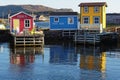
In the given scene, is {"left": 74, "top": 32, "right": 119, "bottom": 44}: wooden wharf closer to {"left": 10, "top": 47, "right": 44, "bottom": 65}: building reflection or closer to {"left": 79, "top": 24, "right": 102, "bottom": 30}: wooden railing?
{"left": 79, "top": 24, "right": 102, "bottom": 30}: wooden railing

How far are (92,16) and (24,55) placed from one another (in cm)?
2379

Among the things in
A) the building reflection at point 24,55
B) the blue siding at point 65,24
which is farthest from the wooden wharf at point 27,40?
the blue siding at point 65,24

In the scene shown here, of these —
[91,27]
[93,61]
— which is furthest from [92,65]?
[91,27]

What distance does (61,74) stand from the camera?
32938 millimetres

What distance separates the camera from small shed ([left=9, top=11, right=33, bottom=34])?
62312mm

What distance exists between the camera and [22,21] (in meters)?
62.5

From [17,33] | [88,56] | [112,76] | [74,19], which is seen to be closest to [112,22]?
[74,19]

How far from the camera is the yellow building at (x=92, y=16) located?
222 ft

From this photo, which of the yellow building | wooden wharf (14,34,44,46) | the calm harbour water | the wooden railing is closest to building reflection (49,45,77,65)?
the calm harbour water

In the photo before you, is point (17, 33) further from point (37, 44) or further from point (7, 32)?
point (7, 32)

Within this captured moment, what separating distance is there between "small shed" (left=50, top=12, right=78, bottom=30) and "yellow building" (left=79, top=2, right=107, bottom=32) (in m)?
1.92

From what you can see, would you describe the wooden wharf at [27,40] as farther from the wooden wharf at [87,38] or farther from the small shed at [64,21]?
the small shed at [64,21]

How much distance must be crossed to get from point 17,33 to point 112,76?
2861 centimetres

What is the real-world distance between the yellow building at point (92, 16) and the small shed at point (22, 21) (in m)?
9.86
